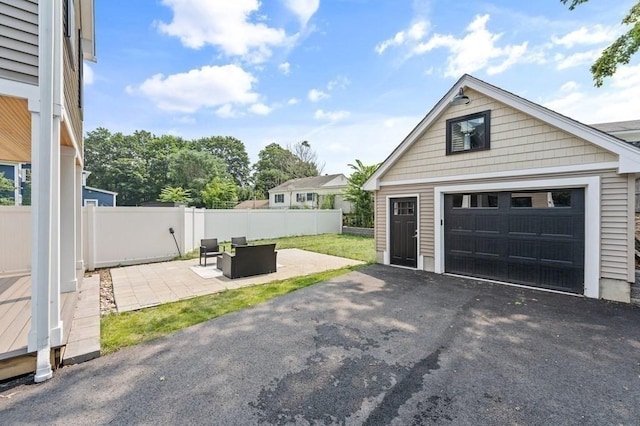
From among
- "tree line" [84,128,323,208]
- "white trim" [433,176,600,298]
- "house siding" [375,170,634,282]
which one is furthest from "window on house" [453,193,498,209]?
"tree line" [84,128,323,208]

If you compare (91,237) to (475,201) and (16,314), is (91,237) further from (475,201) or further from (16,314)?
(475,201)

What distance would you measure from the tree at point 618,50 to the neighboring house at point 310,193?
1537 cm

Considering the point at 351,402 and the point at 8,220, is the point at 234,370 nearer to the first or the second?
the point at 351,402

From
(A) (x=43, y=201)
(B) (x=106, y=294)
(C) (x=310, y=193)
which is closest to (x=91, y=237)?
(B) (x=106, y=294)

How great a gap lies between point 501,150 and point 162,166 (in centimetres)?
4433

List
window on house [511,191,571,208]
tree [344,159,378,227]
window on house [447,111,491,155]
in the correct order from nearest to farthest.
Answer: window on house [511,191,571,208] → window on house [447,111,491,155] → tree [344,159,378,227]

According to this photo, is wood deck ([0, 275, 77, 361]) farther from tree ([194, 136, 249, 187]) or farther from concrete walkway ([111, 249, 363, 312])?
tree ([194, 136, 249, 187])

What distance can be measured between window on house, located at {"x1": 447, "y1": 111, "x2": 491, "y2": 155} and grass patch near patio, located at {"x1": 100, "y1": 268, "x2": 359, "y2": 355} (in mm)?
5337

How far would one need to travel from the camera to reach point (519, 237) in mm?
6348

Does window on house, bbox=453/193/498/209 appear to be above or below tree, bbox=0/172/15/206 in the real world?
below

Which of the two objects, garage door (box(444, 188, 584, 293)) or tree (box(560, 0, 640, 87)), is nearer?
garage door (box(444, 188, 584, 293))

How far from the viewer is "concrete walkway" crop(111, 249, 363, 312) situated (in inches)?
222

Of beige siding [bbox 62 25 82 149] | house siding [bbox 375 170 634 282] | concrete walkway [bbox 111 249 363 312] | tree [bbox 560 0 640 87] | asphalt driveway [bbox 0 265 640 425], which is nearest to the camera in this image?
asphalt driveway [bbox 0 265 640 425]

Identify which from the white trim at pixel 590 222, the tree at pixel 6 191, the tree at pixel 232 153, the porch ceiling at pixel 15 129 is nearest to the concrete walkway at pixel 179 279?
the porch ceiling at pixel 15 129
